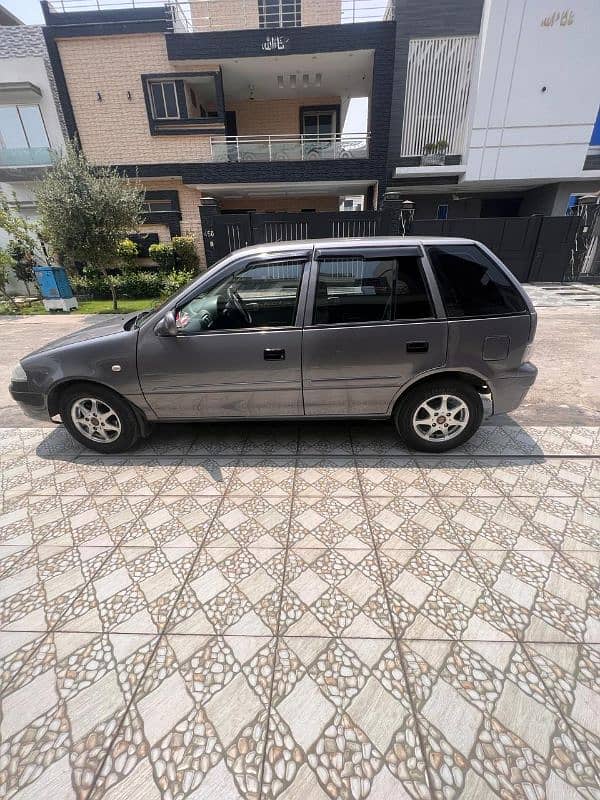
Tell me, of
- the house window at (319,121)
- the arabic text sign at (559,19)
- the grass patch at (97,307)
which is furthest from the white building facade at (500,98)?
the grass patch at (97,307)

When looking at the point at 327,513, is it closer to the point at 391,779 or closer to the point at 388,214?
the point at 391,779

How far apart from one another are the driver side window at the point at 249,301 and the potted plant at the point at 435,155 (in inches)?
652

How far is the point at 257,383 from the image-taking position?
3143 millimetres

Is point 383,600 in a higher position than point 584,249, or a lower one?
lower

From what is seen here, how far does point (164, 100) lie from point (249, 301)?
17903 millimetres

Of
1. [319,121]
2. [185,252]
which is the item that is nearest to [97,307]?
[185,252]

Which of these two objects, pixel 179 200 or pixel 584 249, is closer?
pixel 584 249

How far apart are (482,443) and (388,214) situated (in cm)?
1100

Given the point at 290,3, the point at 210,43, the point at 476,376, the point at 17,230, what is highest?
the point at 290,3

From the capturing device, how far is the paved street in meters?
1.39

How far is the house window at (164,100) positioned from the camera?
1539cm

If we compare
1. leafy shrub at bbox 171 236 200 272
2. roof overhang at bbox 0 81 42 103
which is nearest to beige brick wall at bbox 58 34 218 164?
roof overhang at bbox 0 81 42 103

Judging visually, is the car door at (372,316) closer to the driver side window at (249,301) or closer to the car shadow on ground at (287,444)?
the driver side window at (249,301)

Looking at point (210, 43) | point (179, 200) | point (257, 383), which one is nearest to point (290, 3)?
point (210, 43)
